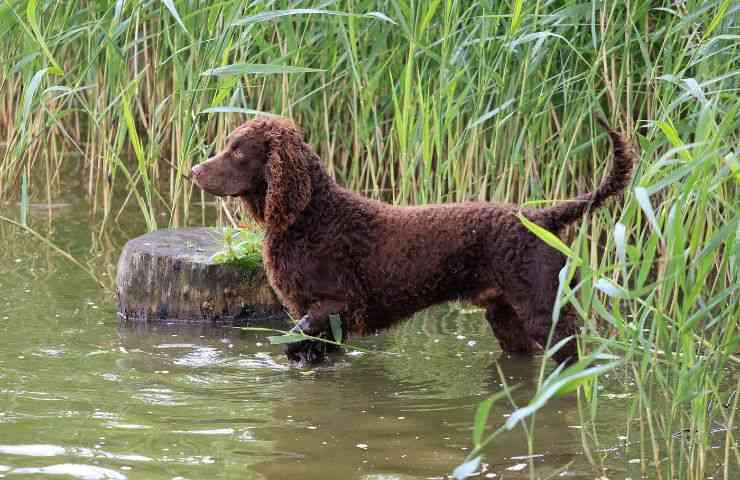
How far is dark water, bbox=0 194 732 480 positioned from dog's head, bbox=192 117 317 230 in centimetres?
68

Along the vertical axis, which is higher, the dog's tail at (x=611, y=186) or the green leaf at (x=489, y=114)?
the green leaf at (x=489, y=114)

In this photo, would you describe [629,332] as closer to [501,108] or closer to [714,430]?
[714,430]

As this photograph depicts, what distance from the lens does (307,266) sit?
4.52m

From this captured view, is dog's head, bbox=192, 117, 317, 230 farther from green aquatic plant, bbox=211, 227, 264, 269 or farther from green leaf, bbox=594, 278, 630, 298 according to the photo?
green leaf, bbox=594, 278, 630, 298

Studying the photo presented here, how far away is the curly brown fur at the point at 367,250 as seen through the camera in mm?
4266

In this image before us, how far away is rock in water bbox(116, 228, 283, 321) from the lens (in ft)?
17.2

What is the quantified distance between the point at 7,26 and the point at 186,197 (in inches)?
53.0

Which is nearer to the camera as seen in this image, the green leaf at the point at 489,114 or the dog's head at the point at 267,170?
the dog's head at the point at 267,170

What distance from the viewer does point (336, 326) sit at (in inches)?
175

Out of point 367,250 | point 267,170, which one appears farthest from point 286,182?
point 367,250

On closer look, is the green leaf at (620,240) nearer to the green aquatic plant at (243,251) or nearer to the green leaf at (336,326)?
the green leaf at (336,326)

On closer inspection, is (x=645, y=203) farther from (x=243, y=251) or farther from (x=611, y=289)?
(x=243, y=251)

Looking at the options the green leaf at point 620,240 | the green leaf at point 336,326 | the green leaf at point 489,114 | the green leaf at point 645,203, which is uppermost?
the green leaf at point 489,114

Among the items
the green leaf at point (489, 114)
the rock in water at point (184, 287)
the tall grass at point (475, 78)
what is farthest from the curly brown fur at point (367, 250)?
the rock in water at point (184, 287)
